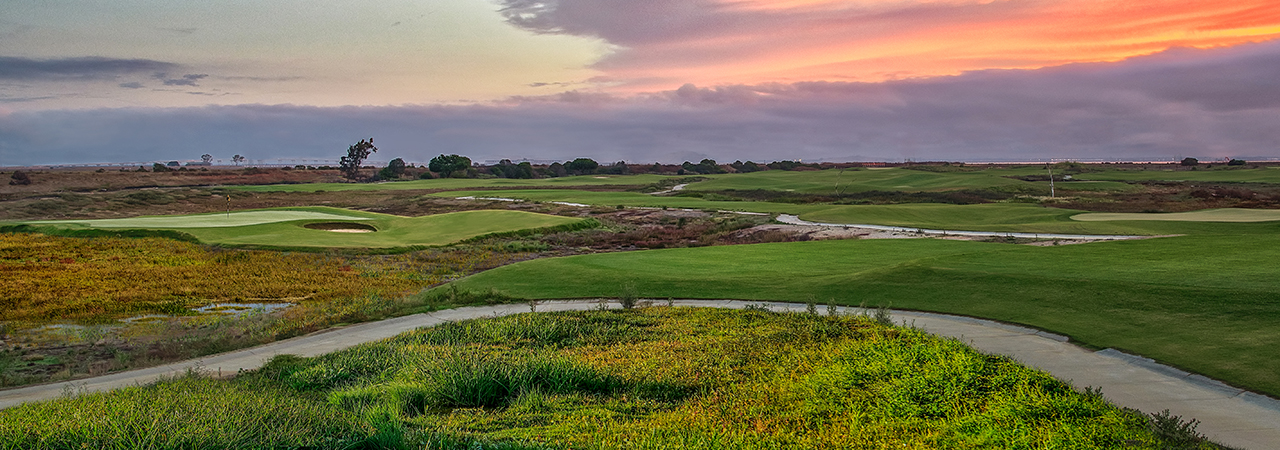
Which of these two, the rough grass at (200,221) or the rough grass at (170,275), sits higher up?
the rough grass at (200,221)

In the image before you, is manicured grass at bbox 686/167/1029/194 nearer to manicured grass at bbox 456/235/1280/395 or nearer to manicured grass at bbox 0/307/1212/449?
manicured grass at bbox 456/235/1280/395

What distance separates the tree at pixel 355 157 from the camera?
15750 centimetres

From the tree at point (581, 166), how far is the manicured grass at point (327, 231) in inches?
4338

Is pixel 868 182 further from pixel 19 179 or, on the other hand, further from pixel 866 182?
pixel 19 179

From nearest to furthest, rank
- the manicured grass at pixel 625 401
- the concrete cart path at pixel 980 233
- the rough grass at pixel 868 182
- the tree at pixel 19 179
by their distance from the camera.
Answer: the manicured grass at pixel 625 401 → the concrete cart path at pixel 980 233 → the rough grass at pixel 868 182 → the tree at pixel 19 179

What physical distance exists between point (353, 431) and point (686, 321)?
8.90 m

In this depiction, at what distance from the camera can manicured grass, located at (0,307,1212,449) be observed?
278 inches

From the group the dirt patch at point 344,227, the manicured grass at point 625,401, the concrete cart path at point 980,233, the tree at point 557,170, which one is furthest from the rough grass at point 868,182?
the manicured grass at point 625,401

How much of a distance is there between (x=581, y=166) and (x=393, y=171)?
40165 millimetres

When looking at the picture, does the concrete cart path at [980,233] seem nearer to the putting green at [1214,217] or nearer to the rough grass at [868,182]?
the putting green at [1214,217]

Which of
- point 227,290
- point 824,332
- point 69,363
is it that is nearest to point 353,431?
point 824,332

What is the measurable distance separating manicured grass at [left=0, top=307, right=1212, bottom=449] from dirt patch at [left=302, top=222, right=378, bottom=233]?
38.8 m

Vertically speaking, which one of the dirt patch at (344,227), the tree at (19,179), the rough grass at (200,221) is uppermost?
the tree at (19,179)

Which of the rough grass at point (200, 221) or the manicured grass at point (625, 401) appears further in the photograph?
the rough grass at point (200, 221)
